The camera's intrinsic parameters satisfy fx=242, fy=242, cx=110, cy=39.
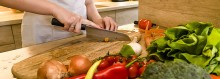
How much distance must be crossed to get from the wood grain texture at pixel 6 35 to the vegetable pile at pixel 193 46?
118 centimetres

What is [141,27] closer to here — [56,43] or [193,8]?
[193,8]

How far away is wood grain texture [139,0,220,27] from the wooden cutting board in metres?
0.28

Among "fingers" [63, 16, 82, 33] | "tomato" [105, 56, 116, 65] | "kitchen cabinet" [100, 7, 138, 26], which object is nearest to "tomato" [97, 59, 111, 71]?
"tomato" [105, 56, 116, 65]

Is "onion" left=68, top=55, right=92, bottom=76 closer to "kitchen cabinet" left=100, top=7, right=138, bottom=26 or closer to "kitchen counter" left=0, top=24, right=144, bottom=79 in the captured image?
"kitchen counter" left=0, top=24, right=144, bottom=79

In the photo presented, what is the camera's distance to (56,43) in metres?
1.06

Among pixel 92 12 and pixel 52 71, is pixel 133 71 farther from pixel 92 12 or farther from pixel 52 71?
pixel 92 12

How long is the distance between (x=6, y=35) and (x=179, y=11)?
44.8 inches

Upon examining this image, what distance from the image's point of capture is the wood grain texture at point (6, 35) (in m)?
1.61

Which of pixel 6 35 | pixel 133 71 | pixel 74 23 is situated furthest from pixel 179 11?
pixel 6 35

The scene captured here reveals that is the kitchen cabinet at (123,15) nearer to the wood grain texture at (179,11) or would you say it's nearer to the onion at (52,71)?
the wood grain texture at (179,11)

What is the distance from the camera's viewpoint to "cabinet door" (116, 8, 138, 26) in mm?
2183

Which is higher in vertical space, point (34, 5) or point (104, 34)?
point (34, 5)

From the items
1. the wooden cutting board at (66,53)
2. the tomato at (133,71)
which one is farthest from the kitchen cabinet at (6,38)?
the tomato at (133,71)

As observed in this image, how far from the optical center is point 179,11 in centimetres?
123
